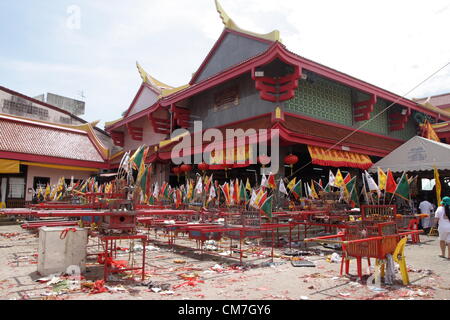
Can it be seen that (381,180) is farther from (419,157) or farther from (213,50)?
(213,50)

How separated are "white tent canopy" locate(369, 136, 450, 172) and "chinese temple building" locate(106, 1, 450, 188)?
3.29ft

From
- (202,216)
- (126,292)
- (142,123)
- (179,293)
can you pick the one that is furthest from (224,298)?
(142,123)

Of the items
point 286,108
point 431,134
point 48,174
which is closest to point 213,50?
point 286,108

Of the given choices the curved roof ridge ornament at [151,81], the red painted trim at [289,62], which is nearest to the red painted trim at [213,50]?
the red painted trim at [289,62]

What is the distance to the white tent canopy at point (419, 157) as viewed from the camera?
612 inches

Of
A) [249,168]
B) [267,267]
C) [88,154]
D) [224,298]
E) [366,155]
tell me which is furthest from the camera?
[88,154]

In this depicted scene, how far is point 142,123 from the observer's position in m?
26.1

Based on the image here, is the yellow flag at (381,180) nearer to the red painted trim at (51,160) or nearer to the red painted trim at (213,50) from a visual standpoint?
the red painted trim at (213,50)

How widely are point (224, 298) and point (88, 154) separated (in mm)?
25868

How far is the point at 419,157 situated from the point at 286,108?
6.95 m

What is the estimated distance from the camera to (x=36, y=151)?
24859 mm

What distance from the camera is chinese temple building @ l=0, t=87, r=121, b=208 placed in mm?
23453

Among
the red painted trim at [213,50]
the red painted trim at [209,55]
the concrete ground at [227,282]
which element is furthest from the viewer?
the red painted trim at [209,55]
